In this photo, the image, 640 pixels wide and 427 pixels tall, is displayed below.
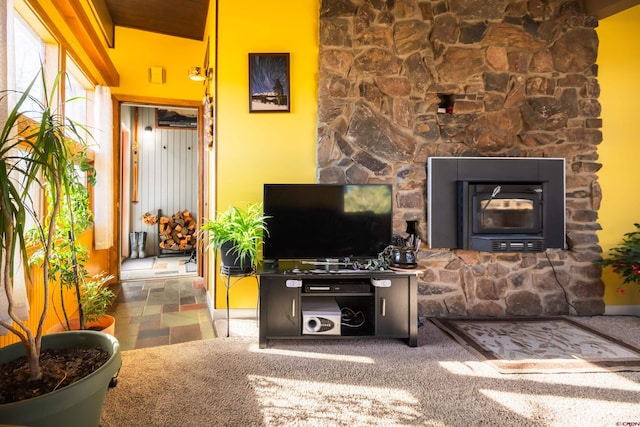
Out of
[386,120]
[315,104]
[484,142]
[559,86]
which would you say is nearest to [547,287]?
[484,142]

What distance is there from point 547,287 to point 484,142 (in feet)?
4.69

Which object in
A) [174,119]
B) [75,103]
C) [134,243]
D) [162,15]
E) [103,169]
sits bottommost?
[134,243]

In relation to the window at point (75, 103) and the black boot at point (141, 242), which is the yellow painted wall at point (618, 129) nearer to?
the window at point (75, 103)

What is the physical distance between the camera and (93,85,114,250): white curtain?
3.60m

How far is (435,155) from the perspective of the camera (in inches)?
→ 125

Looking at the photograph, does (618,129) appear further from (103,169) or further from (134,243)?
(134,243)

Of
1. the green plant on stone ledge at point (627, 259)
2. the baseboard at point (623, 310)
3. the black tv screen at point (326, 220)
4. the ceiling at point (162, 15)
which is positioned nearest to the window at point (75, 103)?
the ceiling at point (162, 15)

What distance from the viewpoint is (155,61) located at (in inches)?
168

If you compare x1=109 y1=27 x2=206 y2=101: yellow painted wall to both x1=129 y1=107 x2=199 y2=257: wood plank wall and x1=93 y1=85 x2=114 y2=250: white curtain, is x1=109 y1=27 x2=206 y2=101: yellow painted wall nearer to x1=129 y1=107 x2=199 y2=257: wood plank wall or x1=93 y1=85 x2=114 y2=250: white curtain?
x1=93 y1=85 x2=114 y2=250: white curtain

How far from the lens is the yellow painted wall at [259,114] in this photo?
305 centimetres

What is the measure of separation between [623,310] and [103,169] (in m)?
5.19

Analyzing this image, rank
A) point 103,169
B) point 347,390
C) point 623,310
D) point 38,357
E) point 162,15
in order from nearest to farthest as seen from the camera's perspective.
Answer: point 38,357 < point 347,390 < point 623,310 < point 103,169 < point 162,15

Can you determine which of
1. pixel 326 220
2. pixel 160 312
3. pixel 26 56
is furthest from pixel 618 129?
pixel 26 56

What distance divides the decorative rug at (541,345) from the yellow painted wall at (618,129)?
2.81 feet
